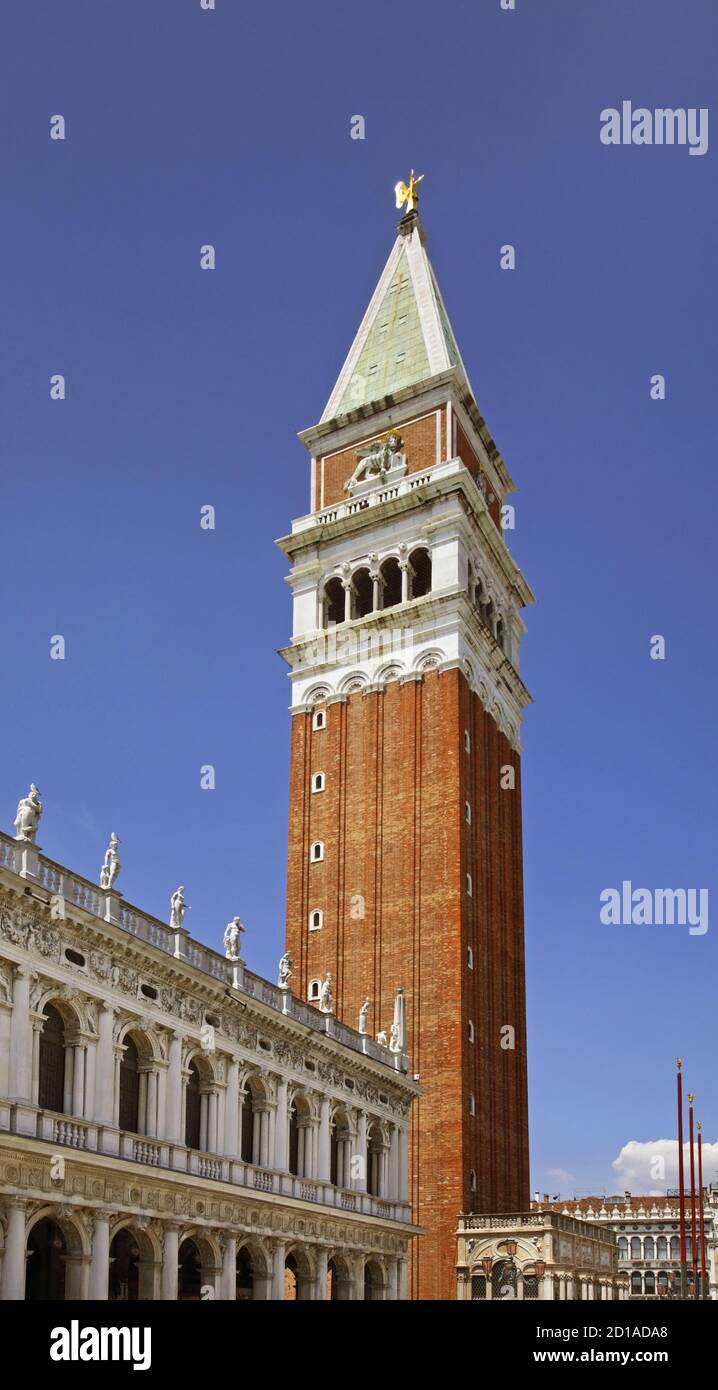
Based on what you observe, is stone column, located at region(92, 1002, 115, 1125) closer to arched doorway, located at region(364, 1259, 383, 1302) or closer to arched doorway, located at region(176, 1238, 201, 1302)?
arched doorway, located at region(176, 1238, 201, 1302)

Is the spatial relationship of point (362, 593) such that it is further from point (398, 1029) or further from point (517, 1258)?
point (517, 1258)

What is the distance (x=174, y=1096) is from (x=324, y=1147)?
10.7 meters

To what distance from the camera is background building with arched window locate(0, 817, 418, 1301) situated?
32.6 metres

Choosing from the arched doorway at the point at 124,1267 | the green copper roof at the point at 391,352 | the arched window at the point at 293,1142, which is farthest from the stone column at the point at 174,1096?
the green copper roof at the point at 391,352

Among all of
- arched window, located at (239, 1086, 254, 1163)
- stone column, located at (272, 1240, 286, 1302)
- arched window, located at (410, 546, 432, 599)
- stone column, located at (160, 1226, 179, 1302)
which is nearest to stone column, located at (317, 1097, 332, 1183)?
stone column, located at (272, 1240, 286, 1302)

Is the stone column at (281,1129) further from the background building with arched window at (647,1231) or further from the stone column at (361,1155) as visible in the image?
the background building with arched window at (647,1231)

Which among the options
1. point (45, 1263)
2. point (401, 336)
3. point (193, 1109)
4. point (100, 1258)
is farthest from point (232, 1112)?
point (401, 336)

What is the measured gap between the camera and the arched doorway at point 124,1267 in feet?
121

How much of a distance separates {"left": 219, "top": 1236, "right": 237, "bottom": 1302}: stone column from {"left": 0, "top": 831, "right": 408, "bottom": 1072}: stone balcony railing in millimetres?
6867

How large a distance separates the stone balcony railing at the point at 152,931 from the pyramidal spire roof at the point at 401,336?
128 feet

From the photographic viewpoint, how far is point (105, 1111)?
1382 inches

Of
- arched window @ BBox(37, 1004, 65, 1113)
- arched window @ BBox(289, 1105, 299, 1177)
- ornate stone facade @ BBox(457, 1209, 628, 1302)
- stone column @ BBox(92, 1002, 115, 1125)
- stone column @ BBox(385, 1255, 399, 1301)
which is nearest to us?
arched window @ BBox(37, 1004, 65, 1113)
